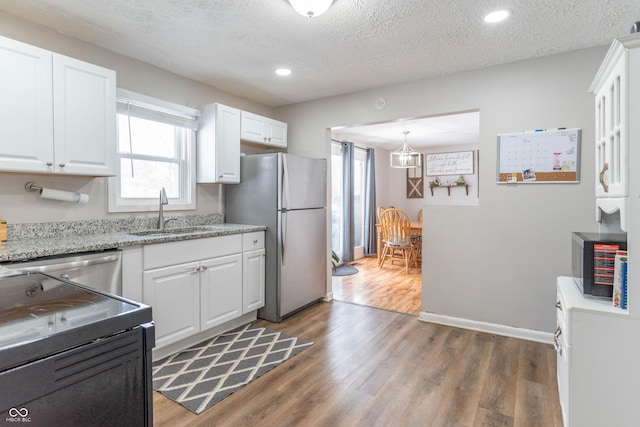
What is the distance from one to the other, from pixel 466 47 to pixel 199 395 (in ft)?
9.78

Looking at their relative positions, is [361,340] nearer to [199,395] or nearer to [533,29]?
[199,395]

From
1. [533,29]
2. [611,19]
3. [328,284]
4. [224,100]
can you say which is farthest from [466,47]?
[328,284]

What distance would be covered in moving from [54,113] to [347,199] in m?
4.55

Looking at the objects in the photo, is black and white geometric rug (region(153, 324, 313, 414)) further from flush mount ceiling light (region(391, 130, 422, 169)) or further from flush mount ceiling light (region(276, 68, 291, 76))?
flush mount ceiling light (region(391, 130, 422, 169))

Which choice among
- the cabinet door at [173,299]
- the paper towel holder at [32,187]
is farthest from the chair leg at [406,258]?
the paper towel holder at [32,187]

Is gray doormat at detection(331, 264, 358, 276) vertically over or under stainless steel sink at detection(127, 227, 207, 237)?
under

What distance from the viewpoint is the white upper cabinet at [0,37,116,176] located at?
6.45 feet

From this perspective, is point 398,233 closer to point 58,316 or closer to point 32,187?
point 32,187

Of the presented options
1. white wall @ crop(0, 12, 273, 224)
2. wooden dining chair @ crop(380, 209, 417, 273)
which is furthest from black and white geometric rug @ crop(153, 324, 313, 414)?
wooden dining chair @ crop(380, 209, 417, 273)

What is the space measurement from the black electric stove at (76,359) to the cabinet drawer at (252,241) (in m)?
2.13

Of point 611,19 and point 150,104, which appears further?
point 150,104

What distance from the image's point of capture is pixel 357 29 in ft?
7.65

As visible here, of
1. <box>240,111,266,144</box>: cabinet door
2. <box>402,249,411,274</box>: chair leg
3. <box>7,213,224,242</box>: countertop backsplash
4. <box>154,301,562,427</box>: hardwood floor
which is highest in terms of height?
<box>240,111,266,144</box>: cabinet door

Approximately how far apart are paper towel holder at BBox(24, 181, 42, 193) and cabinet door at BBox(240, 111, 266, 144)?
66.2 inches
